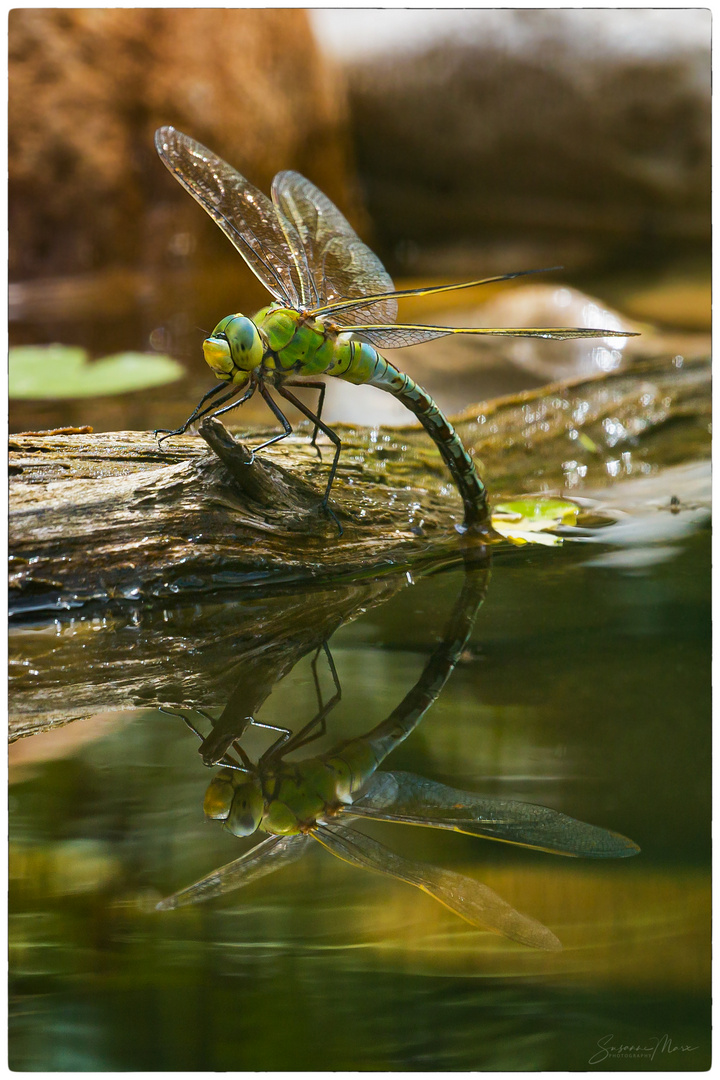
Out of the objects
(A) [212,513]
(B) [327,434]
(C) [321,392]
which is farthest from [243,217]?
(A) [212,513]

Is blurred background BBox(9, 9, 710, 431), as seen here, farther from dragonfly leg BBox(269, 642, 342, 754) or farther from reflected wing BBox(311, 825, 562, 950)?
reflected wing BBox(311, 825, 562, 950)

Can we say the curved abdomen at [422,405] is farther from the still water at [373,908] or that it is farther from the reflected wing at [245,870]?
the reflected wing at [245,870]

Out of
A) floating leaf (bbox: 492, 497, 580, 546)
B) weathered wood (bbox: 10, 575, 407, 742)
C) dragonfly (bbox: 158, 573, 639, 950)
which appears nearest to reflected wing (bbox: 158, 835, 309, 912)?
dragonfly (bbox: 158, 573, 639, 950)

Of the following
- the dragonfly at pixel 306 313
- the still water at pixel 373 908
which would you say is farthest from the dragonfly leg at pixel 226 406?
the still water at pixel 373 908

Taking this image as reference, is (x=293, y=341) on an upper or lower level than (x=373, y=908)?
upper

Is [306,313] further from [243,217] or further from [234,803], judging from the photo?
[234,803]
